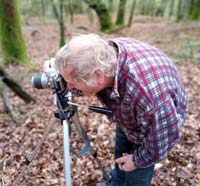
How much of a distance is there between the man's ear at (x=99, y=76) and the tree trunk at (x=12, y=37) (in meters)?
4.95

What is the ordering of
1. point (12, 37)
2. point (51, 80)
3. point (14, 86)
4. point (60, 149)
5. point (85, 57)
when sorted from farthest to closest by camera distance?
point (12, 37) → point (14, 86) → point (60, 149) → point (51, 80) → point (85, 57)

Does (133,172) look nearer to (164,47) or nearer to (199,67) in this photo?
(199,67)

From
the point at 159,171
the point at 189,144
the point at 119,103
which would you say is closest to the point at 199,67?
the point at 189,144

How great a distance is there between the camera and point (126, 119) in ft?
5.03

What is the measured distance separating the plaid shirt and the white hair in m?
0.11

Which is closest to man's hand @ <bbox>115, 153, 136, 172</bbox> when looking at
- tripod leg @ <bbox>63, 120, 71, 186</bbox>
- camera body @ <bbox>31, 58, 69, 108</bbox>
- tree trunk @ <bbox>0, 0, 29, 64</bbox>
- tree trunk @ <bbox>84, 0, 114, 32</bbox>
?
tripod leg @ <bbox>63, 120, 71, 186</bbox>

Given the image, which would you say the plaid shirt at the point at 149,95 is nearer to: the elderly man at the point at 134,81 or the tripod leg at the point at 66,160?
the elderly man at the point at 134,81

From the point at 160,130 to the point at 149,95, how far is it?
21cm

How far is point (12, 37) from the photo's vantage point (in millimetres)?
5914

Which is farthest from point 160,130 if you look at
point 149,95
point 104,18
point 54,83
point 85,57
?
point 104,18

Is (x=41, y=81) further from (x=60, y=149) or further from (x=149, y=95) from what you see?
(x=60, y=149)

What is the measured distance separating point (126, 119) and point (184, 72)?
4.41 meters

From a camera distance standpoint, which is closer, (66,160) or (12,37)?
(66,160)

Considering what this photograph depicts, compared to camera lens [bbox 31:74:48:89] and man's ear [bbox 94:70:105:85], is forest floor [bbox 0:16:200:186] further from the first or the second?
man's ear [bbox 94:70:105:85]
